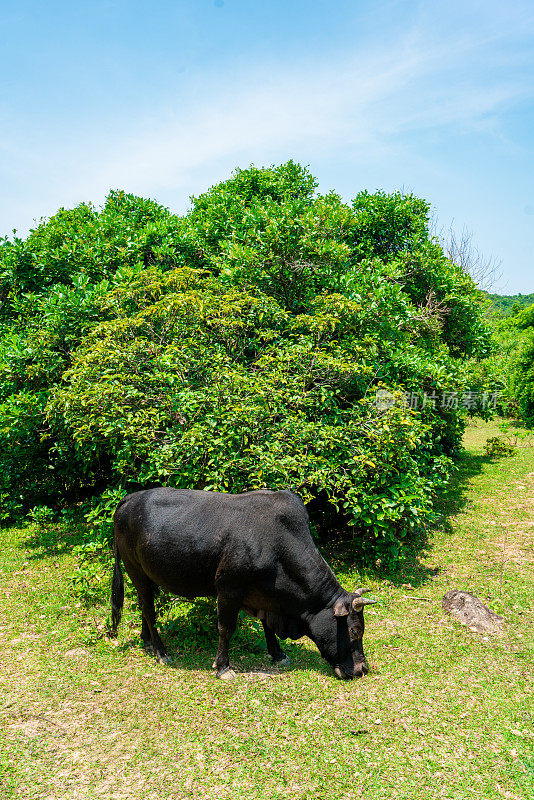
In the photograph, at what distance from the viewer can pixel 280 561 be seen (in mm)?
6320

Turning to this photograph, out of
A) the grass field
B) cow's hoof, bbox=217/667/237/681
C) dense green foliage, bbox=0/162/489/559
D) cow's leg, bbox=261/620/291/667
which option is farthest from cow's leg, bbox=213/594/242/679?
dense green foliage, bbox=0/162/489/559

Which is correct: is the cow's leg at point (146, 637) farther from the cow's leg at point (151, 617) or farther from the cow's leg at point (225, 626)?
the cow's leg at point (225, 626)

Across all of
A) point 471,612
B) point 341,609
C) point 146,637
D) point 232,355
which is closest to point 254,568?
point 341,609

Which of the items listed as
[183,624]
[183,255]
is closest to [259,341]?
[183,255]

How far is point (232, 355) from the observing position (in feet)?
31.2

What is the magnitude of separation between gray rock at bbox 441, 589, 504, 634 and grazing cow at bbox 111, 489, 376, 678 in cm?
217

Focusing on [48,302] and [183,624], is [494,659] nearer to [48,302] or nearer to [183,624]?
[183,624]

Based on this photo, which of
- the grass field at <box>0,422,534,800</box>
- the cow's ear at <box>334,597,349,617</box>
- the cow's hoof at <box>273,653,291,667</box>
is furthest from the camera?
the cow's hoof at <box>273,653,291,667</box>

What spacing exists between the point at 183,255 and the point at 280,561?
27.4 ft

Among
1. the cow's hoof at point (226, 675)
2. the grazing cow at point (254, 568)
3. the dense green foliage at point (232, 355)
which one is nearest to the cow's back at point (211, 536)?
the grazing cow at point (254, 568)

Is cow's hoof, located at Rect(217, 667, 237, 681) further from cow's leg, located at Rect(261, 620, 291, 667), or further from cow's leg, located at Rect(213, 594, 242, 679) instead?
cow's leg, located at Rect(261, 620, 291, 667)

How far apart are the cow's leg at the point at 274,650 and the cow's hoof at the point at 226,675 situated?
599 mm

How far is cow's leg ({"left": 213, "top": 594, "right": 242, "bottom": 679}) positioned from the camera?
20.5 feet

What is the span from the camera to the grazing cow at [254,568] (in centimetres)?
621
